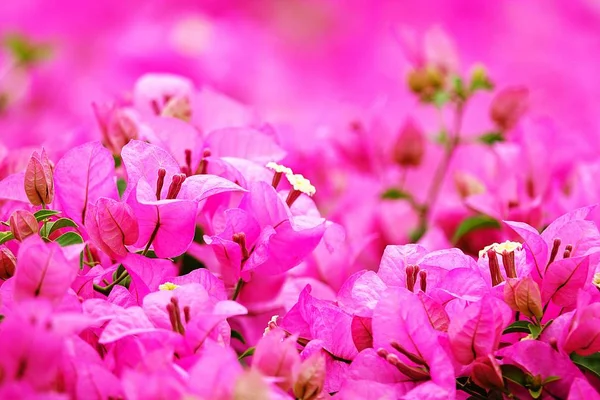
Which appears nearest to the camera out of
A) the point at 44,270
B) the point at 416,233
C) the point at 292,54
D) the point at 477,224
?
the point at 44,270

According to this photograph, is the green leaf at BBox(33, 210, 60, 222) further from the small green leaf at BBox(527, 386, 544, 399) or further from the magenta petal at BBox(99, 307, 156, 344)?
the small green leaf at BBox(527, 386, 544, 399)

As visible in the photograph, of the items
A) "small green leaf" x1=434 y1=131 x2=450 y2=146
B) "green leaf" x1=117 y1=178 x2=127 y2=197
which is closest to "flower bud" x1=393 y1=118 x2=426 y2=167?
"small green leaf" x1=434 y1=131 x2=450 y2=146

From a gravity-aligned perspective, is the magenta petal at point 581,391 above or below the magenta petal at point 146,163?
below

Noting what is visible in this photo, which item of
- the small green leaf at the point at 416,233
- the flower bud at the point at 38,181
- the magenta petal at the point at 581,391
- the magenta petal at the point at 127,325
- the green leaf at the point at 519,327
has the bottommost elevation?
the small green leaf at the point at 416,233

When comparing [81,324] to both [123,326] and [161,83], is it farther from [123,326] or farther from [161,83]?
[161,83]

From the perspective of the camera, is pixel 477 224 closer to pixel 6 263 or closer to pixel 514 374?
pixel 514 374

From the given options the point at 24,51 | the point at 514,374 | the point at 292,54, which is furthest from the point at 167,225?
the point at 292,54

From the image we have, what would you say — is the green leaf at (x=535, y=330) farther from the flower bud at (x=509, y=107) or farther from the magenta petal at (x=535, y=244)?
the flower bud at (x=509, y=107)

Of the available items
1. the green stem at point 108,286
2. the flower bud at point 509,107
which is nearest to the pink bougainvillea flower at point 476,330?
the green stem at point 108,286
